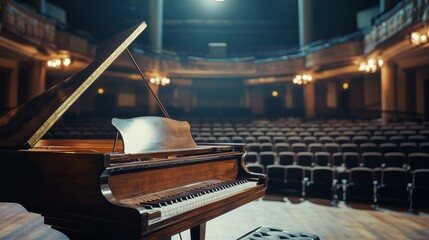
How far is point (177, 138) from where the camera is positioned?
2037 millimetres

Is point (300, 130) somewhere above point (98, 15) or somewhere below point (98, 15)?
below

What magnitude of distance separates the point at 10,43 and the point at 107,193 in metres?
7.37

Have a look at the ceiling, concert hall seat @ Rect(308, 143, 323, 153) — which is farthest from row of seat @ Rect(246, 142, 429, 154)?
the ceiling

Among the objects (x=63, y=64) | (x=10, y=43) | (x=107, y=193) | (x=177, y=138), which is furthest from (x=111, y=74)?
(x=107, y=193)

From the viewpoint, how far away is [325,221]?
10.7ft

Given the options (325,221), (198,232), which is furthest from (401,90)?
(198,232)

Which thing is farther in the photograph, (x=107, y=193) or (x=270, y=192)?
(x=270, y=192)

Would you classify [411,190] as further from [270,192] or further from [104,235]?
[104,235]

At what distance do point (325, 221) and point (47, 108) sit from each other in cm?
276

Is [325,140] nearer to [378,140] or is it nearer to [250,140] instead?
[378,140]

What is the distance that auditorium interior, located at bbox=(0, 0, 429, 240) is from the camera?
1.41 meters

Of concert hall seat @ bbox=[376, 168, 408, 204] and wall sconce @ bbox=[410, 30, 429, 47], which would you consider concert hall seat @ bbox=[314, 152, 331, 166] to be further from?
wall sconce @ bbox=[410, 30, 429, 47]

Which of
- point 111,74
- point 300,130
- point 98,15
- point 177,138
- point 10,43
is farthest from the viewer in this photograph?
point 98,15

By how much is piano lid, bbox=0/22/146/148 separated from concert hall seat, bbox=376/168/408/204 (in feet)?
11.8
